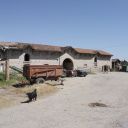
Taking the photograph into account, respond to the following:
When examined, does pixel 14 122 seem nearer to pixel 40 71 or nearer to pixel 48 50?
pixel 40 71

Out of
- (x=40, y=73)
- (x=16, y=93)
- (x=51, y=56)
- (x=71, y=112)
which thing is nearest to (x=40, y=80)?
(x=40, y=73)

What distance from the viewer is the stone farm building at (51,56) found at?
4134 centimetres

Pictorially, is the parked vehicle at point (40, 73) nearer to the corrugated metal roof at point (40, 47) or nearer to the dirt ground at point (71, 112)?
the dirt ground at point (71, 112)

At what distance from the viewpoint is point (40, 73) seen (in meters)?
34.1

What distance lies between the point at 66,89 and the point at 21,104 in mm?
9003

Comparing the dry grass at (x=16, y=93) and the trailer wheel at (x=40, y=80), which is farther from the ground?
the trailer wheel at (x=40, y=80)

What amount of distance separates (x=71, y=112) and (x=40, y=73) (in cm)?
1509

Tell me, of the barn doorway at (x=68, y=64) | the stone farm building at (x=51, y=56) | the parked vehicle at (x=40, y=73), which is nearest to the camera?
the parked vehicle at (x=40, y=73)

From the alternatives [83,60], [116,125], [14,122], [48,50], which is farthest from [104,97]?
[83,60]

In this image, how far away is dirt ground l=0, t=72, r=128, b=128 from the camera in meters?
16.4

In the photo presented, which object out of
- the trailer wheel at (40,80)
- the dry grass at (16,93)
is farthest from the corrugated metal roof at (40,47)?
the dry grass at (16,93)

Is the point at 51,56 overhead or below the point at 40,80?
overhead

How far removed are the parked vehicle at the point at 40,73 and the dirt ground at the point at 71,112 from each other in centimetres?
632

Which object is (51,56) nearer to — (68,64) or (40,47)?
(40,47)
